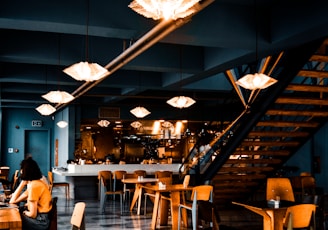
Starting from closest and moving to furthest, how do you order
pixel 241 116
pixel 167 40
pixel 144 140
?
pixel 167 40 < pixel 241 116 < pixel 144 140

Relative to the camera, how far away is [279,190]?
907cm

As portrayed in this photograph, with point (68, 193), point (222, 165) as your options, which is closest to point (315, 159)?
point (222, 165)

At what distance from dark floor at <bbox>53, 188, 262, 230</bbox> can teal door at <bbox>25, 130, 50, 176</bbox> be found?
1023 centimetres

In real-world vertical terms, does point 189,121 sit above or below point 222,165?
above

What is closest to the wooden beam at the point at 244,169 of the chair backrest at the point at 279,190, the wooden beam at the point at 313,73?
the chair backrest at the point at 279,190

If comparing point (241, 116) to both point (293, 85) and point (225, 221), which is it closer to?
point (293, 85)

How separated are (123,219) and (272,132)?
3997mm

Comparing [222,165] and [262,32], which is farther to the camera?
[222,165]

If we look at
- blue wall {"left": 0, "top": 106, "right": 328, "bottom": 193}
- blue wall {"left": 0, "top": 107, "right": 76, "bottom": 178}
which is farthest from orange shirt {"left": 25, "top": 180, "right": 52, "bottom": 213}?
blue wall {"left": 0, "top": 107, "right": 76, "bottom": 178}

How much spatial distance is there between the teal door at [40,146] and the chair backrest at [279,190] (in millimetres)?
16451

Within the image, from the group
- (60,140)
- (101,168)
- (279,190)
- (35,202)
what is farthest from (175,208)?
(60,140)

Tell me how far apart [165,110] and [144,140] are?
2.25m

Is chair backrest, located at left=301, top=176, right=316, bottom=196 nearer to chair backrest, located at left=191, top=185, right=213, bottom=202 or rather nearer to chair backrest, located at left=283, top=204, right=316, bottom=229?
chair backrest, located at left=191, top=185, right=213, bottom=202

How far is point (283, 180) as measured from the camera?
923 centimetres
